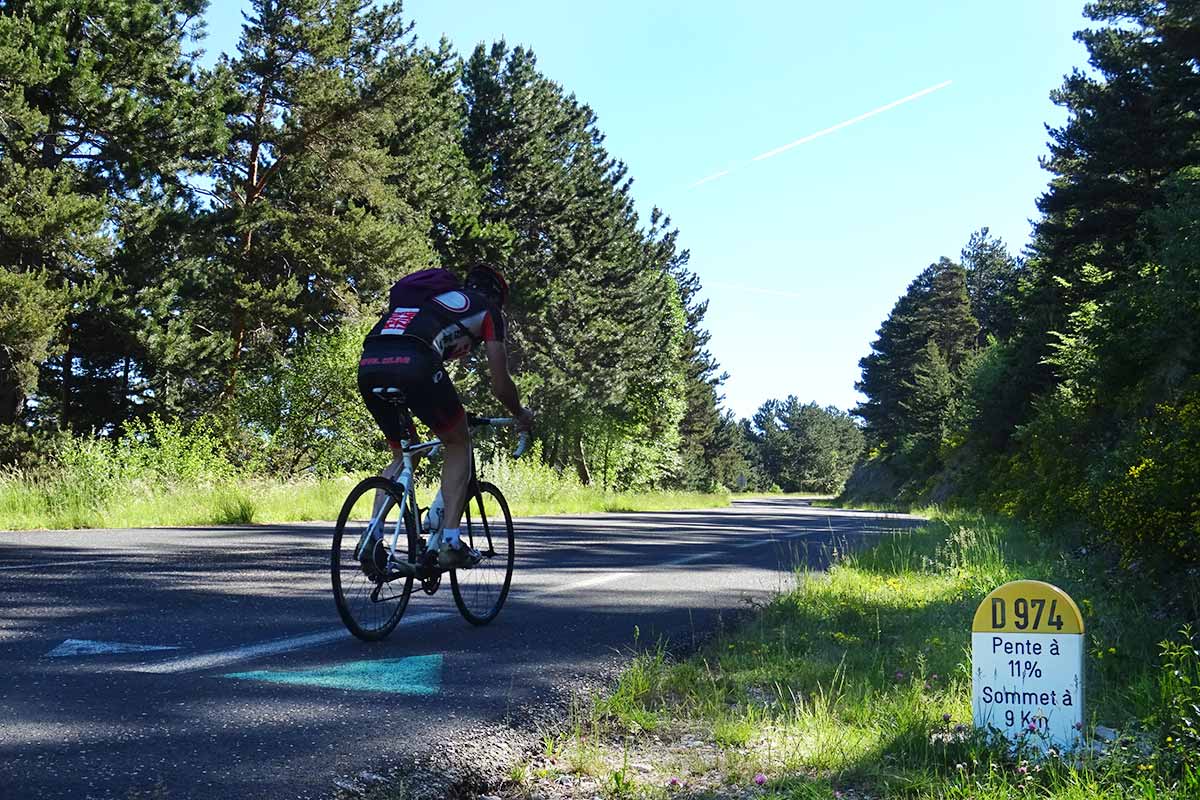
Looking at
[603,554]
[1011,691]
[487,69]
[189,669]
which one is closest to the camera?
[1011,691]

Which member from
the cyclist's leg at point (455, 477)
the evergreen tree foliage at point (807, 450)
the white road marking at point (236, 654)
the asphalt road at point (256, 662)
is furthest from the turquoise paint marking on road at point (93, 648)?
the evergreen tree foliage at point (807, 450)

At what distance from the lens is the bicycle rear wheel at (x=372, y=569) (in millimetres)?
4691

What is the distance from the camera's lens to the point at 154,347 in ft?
86.2

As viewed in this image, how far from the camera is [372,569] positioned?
4.70 meters

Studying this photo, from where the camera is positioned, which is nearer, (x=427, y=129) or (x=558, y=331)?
(x=427, y=129)

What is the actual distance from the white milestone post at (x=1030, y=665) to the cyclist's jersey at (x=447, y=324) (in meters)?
2.64

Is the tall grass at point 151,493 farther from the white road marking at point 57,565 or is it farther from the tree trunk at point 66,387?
the tree trunk at point 66,387

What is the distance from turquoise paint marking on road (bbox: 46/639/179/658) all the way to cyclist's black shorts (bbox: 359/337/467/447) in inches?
54.9

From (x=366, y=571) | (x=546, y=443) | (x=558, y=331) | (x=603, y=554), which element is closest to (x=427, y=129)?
(x=558, y=331)

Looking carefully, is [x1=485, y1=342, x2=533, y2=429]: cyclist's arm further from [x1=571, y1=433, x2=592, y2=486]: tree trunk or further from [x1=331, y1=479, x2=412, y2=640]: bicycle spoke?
[x1=571, y1=433, x2=592, y2=486]: tree trunk

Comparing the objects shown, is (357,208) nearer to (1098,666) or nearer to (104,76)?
(104,76)

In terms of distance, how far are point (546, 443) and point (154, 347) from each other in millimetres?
26369

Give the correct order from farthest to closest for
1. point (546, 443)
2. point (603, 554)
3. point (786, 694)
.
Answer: point (546, 443) → point (603, 554) → point (786, 694)

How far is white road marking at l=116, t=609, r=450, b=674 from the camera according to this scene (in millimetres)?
3893
